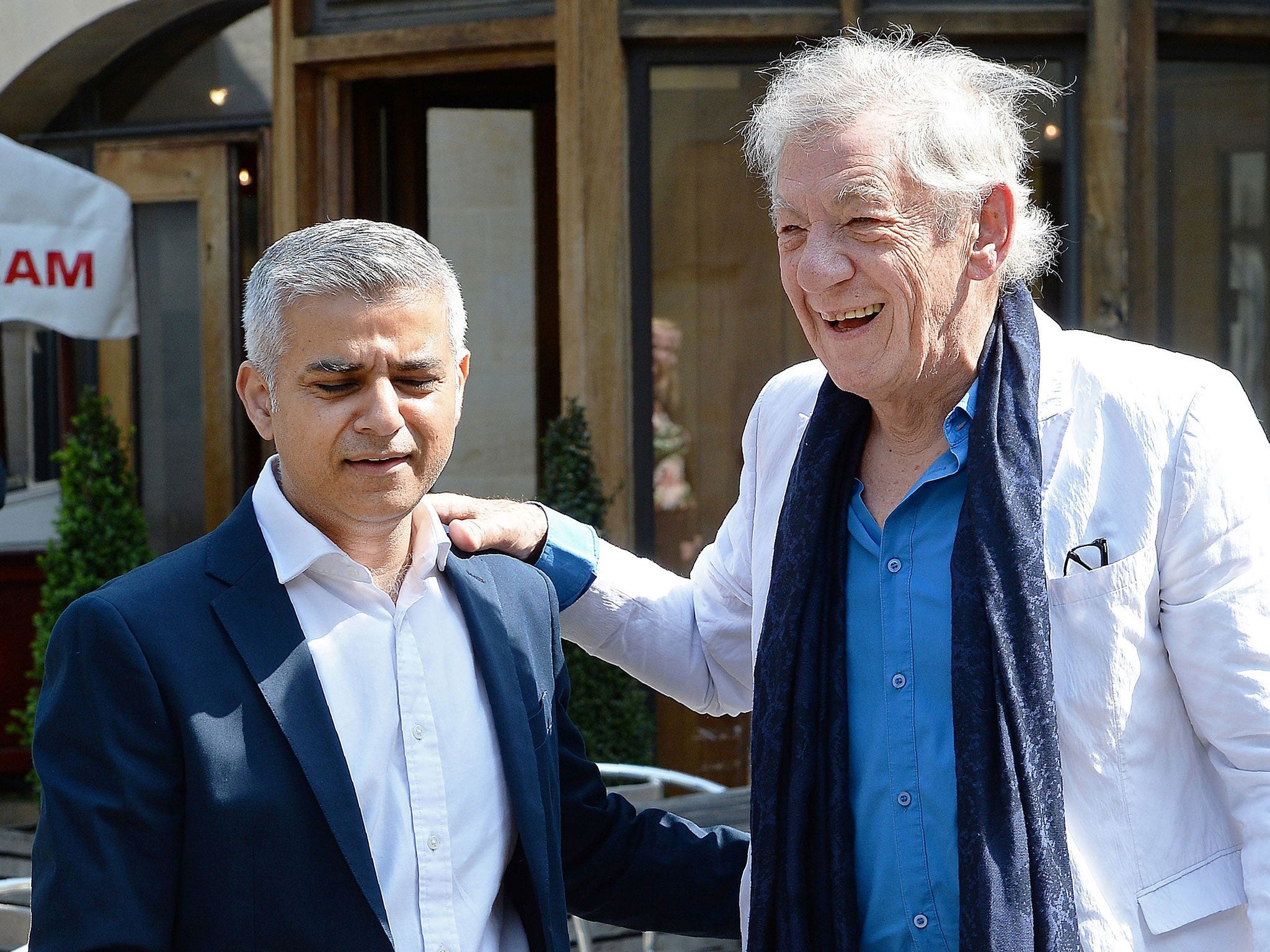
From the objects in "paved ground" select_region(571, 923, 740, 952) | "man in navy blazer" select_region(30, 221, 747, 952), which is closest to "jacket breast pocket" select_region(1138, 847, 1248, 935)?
"man in navy blazer" select_region(30, 221, 747, 952)

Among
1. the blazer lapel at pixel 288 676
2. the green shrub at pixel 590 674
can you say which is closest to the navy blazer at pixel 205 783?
the blazer lapel at pixel 288 676

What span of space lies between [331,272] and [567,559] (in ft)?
2.38

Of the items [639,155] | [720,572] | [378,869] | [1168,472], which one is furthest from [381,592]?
[639,155]

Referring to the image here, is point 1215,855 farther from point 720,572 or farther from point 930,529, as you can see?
point 720,572

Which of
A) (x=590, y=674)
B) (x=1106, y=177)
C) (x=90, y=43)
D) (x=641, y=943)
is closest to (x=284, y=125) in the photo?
(x=90, y=43)

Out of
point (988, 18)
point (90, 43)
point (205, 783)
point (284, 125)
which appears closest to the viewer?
point (205, 783)

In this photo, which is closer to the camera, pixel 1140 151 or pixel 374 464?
pixel 374 464

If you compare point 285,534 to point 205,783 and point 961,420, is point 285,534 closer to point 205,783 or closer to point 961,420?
point 205,783

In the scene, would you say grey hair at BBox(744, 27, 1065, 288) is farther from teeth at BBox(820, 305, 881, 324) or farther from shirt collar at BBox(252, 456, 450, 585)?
shirt collar at BBox(252, 456, 450, 585)

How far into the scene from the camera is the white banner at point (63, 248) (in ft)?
17.4

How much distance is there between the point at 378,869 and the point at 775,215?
0.98 metres

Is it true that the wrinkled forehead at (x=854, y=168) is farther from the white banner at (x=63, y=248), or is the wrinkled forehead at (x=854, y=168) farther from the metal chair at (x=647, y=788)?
the white banner at (x=63, y=248)

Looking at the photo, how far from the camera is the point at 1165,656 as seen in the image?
1.77 meters

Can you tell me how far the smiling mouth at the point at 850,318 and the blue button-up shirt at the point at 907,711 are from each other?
0.18m
